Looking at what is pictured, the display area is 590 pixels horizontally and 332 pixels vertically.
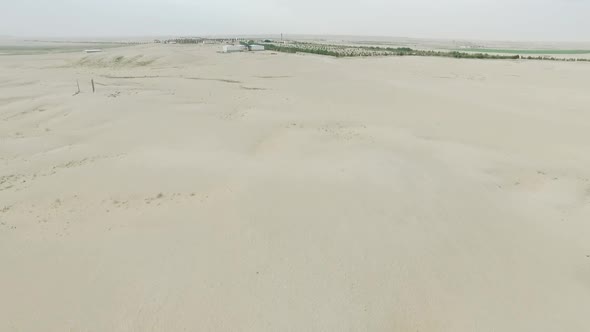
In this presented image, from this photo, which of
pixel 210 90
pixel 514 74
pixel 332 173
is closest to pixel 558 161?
pixel 332 173

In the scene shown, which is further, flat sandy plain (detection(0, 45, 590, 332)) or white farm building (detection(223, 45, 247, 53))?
white farm building (detection(223, 45, 247, 53))

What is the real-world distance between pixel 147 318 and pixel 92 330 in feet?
2.89

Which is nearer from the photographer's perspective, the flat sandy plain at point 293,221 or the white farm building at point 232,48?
the flat sandy plain at point 293,221

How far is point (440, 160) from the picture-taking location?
13.0 metres

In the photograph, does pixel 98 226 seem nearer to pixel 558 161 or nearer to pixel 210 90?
pixel 558 161

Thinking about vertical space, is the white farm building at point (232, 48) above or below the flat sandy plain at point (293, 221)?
above

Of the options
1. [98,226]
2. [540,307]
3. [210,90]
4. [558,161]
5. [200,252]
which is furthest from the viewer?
[210,90]

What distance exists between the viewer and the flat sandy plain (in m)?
6.54

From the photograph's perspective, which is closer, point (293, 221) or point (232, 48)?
point (293, 221)

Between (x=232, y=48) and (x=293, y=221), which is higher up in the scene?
(x=232, y=48)

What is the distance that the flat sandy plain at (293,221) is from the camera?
654 centimetres

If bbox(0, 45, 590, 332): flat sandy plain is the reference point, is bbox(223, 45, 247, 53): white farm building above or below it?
above

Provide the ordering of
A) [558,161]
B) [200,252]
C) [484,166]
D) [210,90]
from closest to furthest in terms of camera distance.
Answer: [200,252], [484,166], [558,161], [210,90]

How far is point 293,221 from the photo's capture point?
29.6 feet
